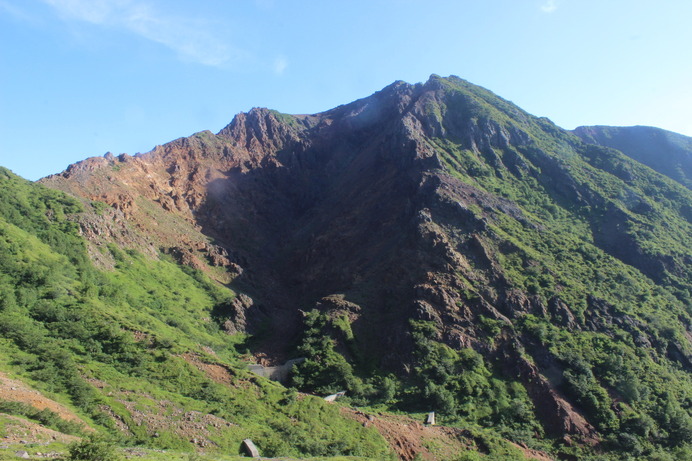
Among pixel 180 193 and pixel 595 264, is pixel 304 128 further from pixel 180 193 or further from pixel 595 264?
pixel 595 264

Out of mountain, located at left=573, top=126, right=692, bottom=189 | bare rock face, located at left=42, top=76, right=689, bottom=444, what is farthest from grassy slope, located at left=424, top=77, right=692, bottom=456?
mountain, located at left=573, top=126, right=692, bottom=189

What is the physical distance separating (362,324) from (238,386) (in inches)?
924

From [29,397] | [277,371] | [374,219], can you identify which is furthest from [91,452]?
[374,219]

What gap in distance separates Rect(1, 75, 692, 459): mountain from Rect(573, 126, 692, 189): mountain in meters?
20.7

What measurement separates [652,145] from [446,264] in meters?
93.5

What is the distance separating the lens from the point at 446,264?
67.2 metres

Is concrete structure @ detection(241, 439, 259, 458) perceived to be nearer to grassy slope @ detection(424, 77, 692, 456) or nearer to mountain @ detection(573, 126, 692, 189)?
grassy slope @ detection(424, 77, 692, 456)

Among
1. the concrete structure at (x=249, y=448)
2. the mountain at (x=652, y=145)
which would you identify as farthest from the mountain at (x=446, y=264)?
the mountain at (x=652, y=145)

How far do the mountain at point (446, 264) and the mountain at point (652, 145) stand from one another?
20747 millimetres

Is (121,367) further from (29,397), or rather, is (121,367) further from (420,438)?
(420,438)

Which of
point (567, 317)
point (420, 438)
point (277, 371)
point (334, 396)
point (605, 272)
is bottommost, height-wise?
point (420, 438)

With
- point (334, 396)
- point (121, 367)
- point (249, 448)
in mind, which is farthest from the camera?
point (334, 396)

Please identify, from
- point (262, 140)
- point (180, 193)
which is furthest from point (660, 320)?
point (262, 140)

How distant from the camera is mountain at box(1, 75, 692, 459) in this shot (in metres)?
51.7
